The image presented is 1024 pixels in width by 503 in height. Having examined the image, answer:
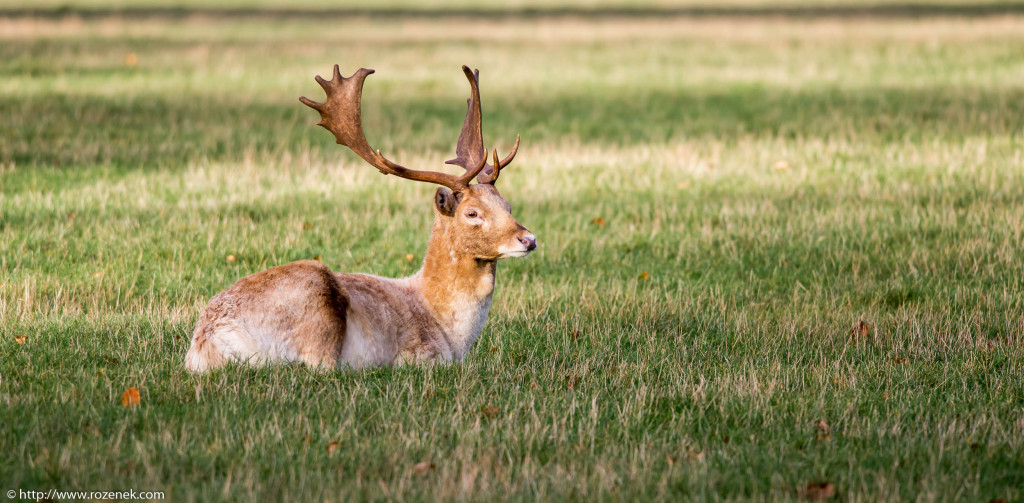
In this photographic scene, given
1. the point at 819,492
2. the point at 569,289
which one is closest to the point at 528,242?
the point at 819,492

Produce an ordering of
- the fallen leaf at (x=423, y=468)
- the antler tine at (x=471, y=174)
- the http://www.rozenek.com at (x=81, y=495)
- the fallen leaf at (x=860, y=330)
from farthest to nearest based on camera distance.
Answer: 1. the fallen leaf at (x=860, y=330)
2. the antler tine at (x=471, y=174)
3. the fallen leaf at (x=423, y=468)
4. the http://www.rozenek.com at (x=81, y=495)

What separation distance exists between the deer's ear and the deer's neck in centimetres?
15

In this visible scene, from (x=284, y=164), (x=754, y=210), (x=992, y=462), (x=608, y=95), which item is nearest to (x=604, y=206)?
(x=754, y=210)

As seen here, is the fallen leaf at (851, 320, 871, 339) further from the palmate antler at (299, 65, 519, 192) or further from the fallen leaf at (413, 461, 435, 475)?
the fallen leaf at (413, 461, 435, 475)

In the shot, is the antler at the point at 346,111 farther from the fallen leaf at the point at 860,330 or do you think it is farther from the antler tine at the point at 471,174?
the fallen leaf at the point at 860,330

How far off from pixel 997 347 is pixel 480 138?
13.1ft

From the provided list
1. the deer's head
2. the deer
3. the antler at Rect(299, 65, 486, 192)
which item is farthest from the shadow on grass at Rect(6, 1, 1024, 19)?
the deer

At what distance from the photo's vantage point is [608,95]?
83.4ft

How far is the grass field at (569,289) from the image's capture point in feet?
19.4

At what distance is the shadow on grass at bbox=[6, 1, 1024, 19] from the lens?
51.4m

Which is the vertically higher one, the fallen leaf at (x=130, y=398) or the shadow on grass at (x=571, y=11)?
the shadow on grass at (x=571, y=11)

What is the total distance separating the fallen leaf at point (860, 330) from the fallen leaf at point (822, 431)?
237cm

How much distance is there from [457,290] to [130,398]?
2211 millimetres

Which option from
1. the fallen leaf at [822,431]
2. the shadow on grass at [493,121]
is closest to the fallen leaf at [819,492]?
the fallen leaf at [822,431]
